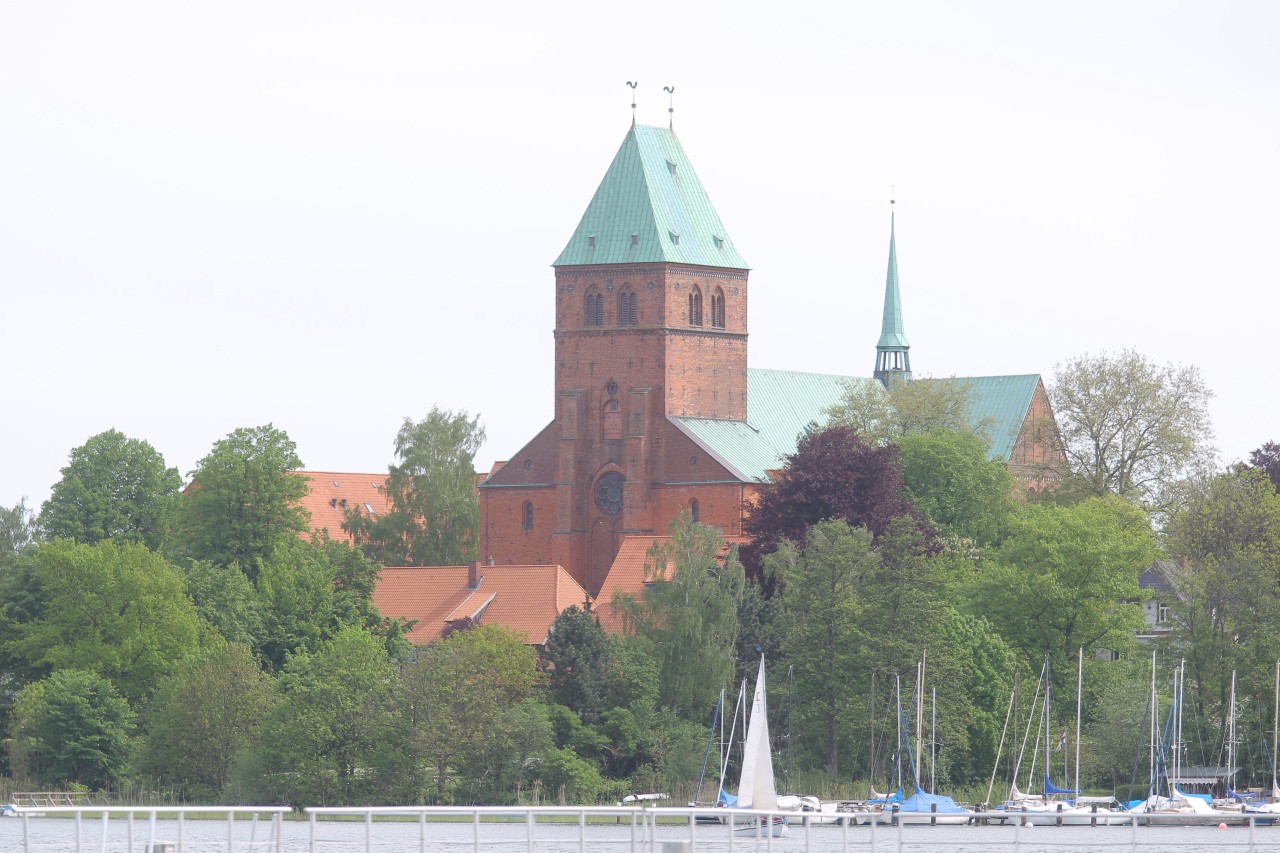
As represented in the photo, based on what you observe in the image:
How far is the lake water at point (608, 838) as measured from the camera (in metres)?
59.2

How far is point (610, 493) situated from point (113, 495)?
1916cm

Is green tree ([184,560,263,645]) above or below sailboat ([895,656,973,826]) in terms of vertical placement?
above

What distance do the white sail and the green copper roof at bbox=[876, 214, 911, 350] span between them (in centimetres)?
7765

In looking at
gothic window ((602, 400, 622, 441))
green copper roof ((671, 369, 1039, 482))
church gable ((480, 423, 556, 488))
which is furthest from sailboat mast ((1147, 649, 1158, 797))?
church gable ((480, 423, 556, 488))

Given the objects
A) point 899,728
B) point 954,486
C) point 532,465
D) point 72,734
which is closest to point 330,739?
point 72,734

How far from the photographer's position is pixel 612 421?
10519 cm

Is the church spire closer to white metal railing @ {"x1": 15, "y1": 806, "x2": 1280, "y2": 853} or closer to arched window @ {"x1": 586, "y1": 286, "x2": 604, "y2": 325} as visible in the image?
arched window @ {"x1": 586, "y1": 286, "x2": 604, "y2": 325}

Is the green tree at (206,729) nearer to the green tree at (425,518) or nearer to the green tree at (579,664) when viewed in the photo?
the green tree at (579,664)

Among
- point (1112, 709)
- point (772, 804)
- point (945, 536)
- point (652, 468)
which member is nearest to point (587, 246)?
point (652, 468)

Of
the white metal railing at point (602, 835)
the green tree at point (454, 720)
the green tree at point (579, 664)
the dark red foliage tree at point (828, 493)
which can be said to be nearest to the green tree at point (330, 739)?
the green tree at point (454, 720)

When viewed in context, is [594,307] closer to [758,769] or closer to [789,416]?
[789,416]

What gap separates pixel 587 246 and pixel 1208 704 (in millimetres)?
37183

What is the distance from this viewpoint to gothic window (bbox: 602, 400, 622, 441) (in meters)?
105

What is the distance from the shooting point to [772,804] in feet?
206
